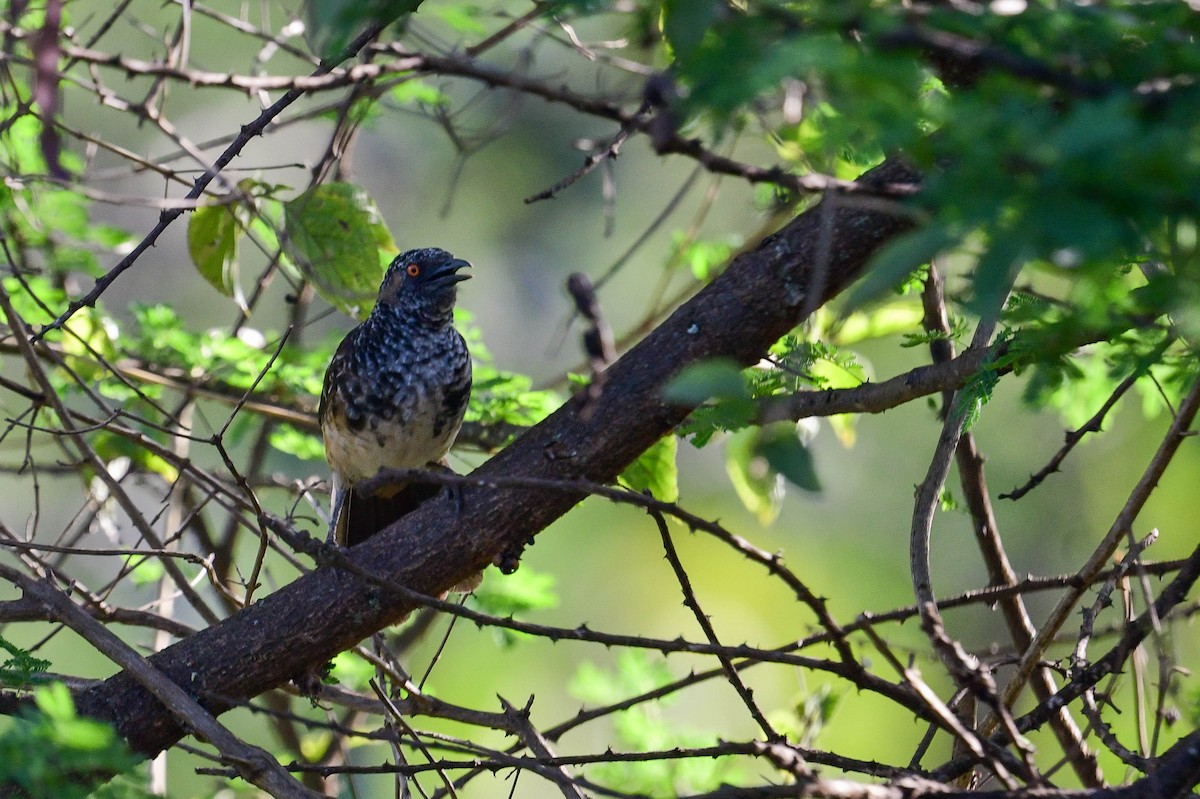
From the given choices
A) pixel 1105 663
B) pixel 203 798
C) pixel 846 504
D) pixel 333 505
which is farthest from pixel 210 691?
pixel 846 504

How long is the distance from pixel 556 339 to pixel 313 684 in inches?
45.0

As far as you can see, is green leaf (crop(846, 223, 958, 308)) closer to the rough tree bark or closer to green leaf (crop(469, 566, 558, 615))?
the rough tree bark

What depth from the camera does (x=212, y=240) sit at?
3.79 meters

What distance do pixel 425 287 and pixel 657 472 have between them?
1.37m

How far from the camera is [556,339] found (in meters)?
3.02

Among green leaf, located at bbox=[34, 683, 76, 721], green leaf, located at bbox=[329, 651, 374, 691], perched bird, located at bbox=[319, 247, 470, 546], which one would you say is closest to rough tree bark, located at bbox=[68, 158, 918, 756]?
green leaf, located at bbox=[34, 683, 76, 721]

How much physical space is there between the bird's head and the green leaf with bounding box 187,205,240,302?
0.79 m

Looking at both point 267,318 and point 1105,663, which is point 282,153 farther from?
point 1105,663

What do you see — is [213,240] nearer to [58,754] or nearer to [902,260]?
[58,754]

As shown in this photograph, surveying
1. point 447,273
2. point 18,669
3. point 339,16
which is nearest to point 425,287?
point 447,273

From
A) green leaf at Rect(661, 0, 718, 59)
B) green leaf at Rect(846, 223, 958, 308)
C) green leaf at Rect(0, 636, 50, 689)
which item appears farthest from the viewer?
green leaf at Rect(0, 636, 50, 689)

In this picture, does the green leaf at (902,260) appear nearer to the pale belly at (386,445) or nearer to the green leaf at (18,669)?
the green leaf at (18,669)

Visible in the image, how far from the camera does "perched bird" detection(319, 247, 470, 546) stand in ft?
14.2

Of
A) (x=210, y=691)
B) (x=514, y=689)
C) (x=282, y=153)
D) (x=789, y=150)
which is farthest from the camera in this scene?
(x=282, y=153)
